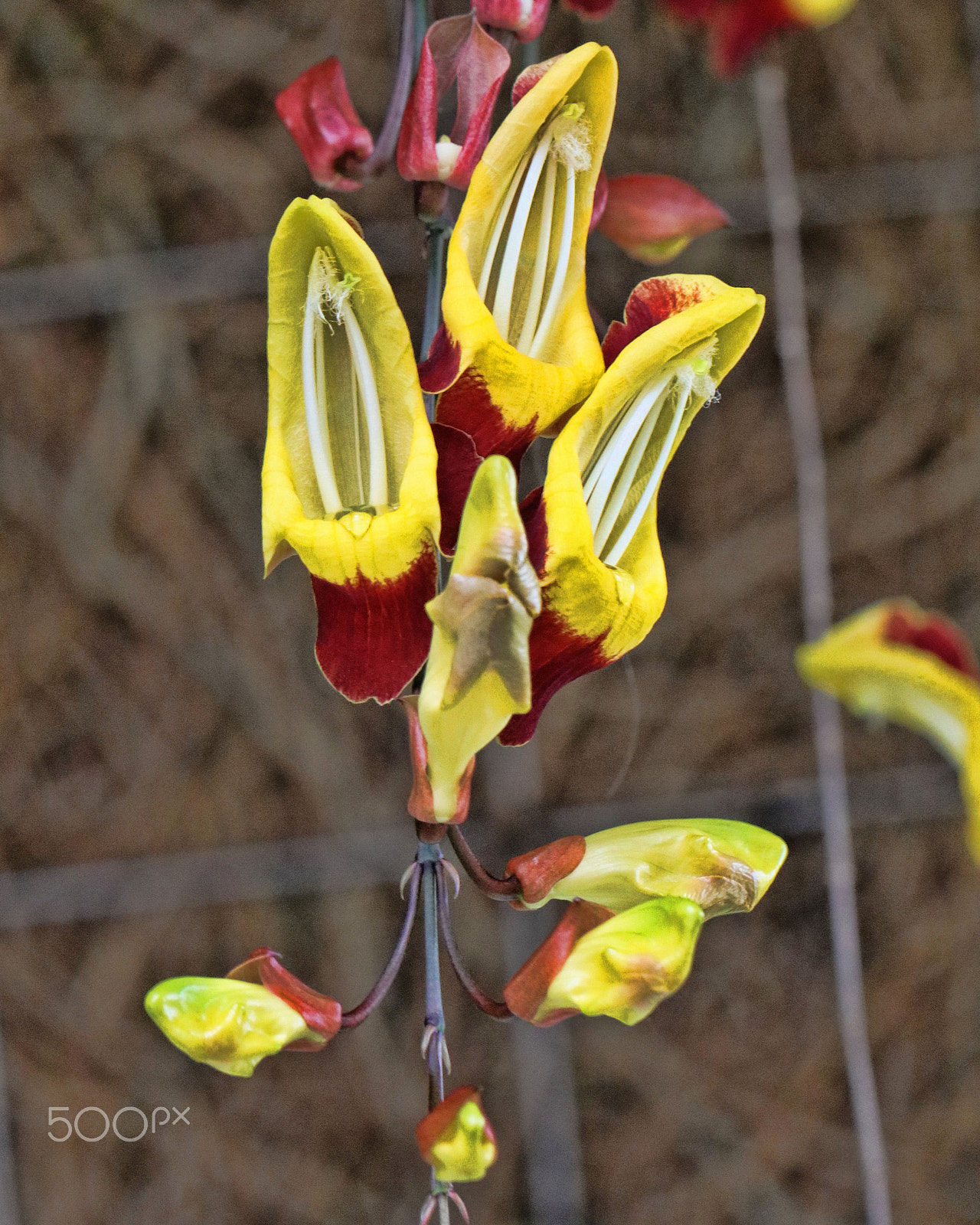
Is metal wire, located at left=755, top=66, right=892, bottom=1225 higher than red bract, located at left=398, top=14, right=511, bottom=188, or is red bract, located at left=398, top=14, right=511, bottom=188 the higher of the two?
red bract, located at left=398, top=14, right=511, bottom=188

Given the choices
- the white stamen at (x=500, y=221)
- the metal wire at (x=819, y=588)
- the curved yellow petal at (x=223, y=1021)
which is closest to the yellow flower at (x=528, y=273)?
the white stamen at (x=500, y=221)

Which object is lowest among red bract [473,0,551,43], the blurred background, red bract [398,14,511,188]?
the blurred background

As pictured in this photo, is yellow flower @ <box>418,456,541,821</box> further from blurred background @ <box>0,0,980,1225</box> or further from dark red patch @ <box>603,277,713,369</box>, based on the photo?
blurred background @ <box>0,0,980,1225</box>

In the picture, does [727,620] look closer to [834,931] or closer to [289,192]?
[834,931]

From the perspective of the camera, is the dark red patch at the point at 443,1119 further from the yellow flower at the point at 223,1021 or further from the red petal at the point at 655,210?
the red petal at the point at 655,210

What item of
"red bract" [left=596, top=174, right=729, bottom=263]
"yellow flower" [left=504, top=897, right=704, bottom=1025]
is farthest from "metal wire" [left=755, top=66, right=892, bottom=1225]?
"yellow flower" [left=504, top=897, right=704, bottom=1025]

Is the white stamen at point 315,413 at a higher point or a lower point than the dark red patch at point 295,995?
higher

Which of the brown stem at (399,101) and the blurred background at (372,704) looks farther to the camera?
the blurred background at (372,704)

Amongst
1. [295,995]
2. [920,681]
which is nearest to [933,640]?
[920,681]
